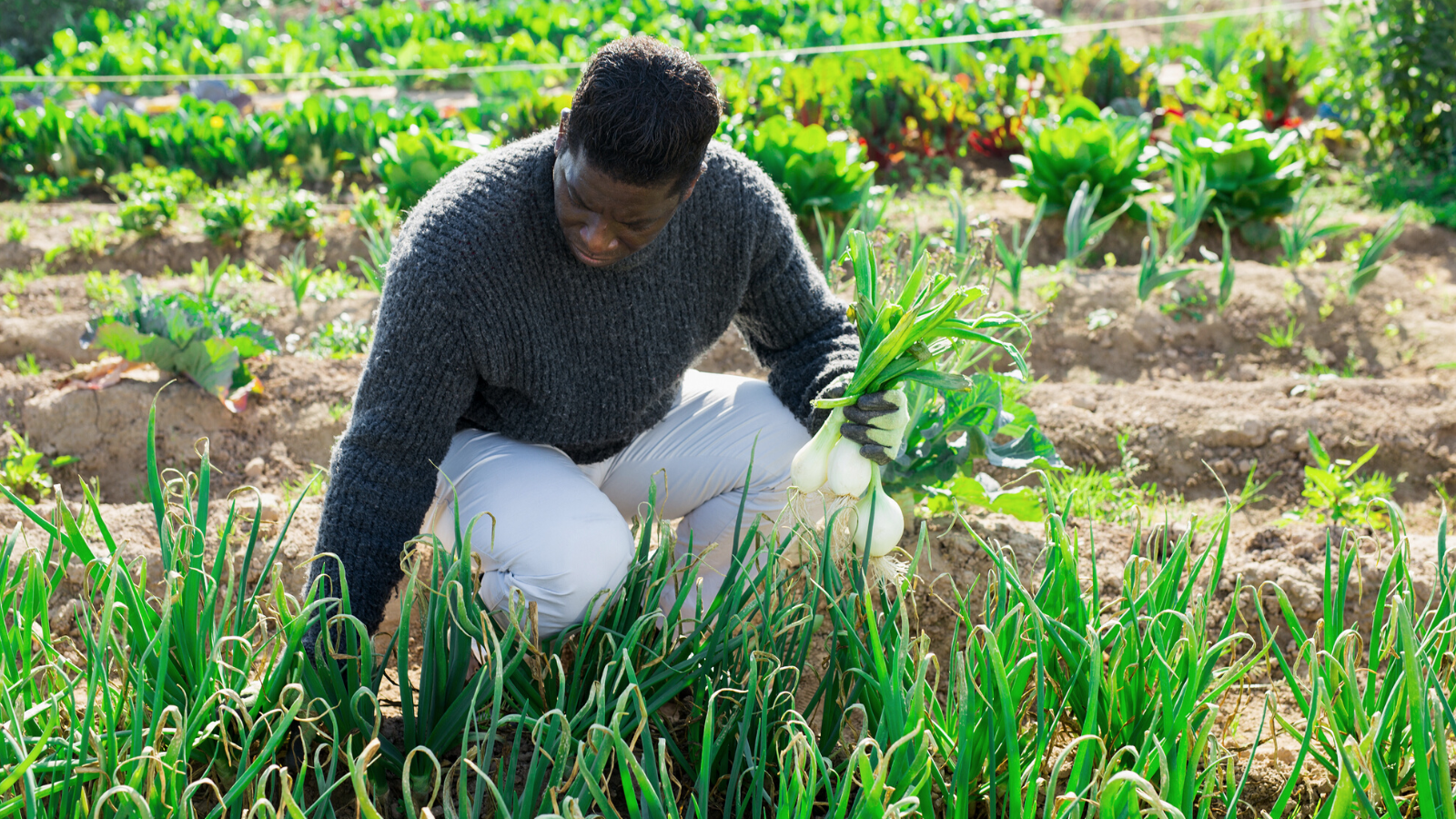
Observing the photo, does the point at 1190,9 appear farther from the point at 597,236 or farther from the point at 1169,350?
the point at 597,236

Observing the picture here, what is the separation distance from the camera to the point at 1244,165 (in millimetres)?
3648

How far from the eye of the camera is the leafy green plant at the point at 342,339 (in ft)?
10.4

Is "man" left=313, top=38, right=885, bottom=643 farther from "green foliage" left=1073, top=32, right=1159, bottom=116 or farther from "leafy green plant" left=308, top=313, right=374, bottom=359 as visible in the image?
"green foliage" left=1073, top=32, right=1159, bottom=116

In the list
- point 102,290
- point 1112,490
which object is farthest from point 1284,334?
point 102,290

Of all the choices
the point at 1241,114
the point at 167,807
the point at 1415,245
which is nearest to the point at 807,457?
the point at 167,807

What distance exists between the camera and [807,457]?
1.69 metres

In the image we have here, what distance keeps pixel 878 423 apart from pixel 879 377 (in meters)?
0.07

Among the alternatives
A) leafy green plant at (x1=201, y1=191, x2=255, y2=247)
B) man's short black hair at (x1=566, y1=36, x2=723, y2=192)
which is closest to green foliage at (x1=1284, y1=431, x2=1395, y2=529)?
man's short black hair at (x1=566, y1=36, x2=723, y2=192)

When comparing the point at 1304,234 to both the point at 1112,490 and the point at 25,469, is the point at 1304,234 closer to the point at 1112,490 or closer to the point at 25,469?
the point at 1112,490

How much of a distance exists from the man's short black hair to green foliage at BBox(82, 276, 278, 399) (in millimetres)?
1662

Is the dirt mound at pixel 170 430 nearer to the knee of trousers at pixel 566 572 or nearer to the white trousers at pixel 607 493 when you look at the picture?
the white trousers at pixel 607 493

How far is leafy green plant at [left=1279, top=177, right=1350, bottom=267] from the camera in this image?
11.0 feet

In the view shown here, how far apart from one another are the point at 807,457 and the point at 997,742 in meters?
0.50

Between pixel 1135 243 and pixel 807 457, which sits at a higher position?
pixel 807 457
